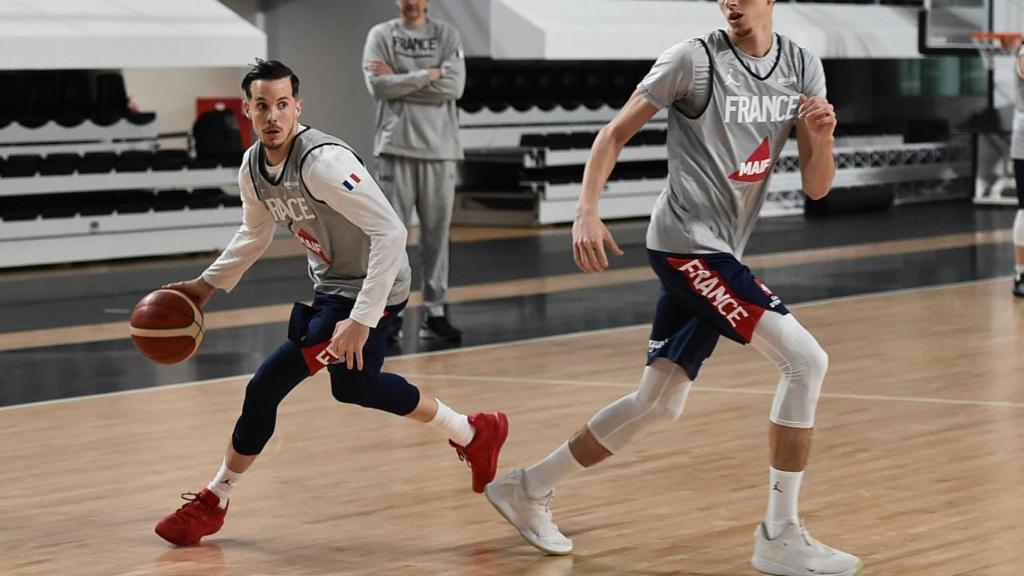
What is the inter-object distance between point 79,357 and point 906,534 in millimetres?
5152

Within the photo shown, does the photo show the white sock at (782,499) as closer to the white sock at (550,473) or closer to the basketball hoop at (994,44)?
the white sock at (550,473)

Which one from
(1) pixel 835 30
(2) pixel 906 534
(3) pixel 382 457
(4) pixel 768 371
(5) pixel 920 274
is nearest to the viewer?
(2) pixel 906 534

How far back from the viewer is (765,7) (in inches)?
183

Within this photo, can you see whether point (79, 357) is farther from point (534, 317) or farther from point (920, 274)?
point (920, 274)

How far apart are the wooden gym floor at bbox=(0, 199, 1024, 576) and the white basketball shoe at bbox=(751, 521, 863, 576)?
96 millimetres

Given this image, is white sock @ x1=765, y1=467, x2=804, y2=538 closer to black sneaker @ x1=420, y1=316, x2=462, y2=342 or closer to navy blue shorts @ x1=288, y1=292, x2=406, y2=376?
navy blue shorts @ x1=288, y1=292, x2=406, y2=376

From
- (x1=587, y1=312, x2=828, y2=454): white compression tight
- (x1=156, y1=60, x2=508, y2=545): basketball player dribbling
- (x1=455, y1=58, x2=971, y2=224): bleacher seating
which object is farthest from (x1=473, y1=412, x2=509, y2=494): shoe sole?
(x1=455, y1=58, x2=971, y2=224): bleacher seating

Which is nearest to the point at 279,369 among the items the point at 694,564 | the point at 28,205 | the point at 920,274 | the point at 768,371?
the point at 694,564

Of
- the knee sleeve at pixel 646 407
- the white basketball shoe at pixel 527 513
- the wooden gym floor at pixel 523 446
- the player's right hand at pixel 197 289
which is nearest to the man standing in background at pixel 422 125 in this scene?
the wooden gym floor at pixel 523 446

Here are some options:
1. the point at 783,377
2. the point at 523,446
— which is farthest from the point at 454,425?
the point at 783,377

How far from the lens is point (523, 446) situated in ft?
21.3

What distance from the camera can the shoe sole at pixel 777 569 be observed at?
14.8 feet

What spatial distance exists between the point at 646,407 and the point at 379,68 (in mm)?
4735

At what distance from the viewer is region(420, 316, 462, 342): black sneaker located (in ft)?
30.6
